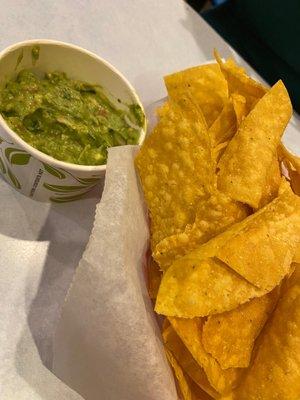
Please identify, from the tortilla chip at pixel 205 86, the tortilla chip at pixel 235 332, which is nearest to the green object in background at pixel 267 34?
the tortilla chip at pixel 205 86

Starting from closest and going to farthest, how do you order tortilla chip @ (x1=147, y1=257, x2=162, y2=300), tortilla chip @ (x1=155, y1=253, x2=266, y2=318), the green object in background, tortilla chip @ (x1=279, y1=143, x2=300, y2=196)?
tortilla chip @ (x1=155, y1=253, x2=266, y2=318) → tortilla chip @ (x1=147, y1=257, x2=162, y2=300) → tortilla chip @ (x1=279, y1=143, x2=300, y2=196) → the green object in background

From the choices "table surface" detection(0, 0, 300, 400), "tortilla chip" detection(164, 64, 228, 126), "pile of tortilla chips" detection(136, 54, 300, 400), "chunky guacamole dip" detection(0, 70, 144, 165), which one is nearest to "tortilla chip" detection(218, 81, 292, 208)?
"pile of tortilla chips" detection(136, 54, 300, 400)

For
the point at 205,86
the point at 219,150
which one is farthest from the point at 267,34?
the point at 219,150

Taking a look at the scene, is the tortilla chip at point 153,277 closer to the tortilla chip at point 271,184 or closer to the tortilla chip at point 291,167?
the tortilla chip at point 271,184

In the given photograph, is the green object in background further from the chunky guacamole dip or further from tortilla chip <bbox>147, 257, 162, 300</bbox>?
tortilla chip <bbox>147, 257, 162, 300</bbox>

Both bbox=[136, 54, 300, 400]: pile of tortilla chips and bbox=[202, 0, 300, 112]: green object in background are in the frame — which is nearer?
bbox=[136, 54, 300, 400]: pile of tortilla chips

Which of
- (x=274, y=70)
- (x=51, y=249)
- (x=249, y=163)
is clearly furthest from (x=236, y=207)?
(x=274, y=70)

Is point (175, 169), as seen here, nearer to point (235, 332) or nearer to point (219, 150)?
point (219, 150)
